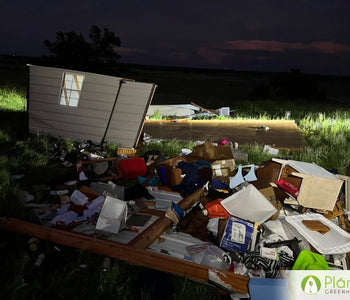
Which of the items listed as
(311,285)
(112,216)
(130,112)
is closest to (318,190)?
(311,285)

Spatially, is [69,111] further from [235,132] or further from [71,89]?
[235,132]

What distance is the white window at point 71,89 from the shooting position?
8070 millimetres

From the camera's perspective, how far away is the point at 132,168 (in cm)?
599

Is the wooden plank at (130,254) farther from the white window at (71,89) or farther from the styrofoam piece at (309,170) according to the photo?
the white window at (71,89)

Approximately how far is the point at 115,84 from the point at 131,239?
4.60 m

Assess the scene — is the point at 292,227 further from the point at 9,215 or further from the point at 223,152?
the point at 9,215

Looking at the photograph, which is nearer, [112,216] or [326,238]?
[326,238]

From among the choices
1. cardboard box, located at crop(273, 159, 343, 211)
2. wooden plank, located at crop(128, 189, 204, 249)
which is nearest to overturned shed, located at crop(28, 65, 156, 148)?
wooden plank, located at crop(128, 189, 204, 249)

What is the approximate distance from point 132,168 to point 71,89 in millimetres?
3226

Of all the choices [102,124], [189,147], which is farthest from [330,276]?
[102,124]

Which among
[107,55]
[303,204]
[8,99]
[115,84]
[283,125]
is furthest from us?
[107,55]

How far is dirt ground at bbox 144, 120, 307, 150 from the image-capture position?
8781 mm

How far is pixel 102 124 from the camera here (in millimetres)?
7938

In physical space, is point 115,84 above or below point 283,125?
above
